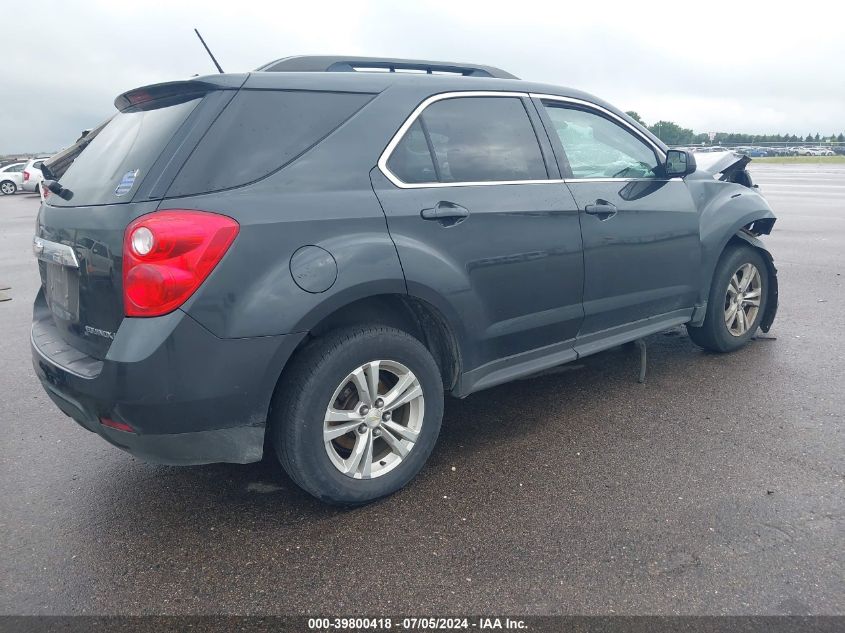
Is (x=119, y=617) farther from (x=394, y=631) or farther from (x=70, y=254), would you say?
(x=70, y=254)

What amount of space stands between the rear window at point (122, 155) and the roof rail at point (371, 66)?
609 mm

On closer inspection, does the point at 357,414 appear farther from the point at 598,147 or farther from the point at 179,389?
the point at 598,147

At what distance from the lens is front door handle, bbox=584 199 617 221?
3705 mm

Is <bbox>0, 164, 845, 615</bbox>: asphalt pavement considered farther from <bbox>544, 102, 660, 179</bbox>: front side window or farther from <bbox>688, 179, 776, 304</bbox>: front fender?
<bbox>544, 102, 660, 179</bbox>: front side window

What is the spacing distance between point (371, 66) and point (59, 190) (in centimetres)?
169

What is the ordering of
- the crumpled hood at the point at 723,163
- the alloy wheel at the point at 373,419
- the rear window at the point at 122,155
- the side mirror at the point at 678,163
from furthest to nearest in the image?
the crumpled hood at the point at 723,163 < the side mirror at the point at 678,163 < the alloy wheel at the point at 373,419 < the rear window at the point at 122,155

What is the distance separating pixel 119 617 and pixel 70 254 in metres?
1.43

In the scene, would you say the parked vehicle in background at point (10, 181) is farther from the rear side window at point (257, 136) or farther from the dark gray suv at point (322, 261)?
the rear side window at point (257, 136)

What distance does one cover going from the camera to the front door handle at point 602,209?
3.71 metres

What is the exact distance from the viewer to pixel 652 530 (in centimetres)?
279

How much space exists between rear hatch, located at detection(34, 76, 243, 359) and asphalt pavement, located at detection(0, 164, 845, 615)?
835 mm

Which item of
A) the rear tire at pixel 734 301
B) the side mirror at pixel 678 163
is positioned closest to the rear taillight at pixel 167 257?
the side mirror at pixel 678 163

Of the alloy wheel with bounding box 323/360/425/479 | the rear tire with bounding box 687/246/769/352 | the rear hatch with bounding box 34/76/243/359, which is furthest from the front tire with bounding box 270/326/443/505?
the rear tire with bounding box 687/246/769/352

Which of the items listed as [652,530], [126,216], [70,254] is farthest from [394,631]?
[70,254]
